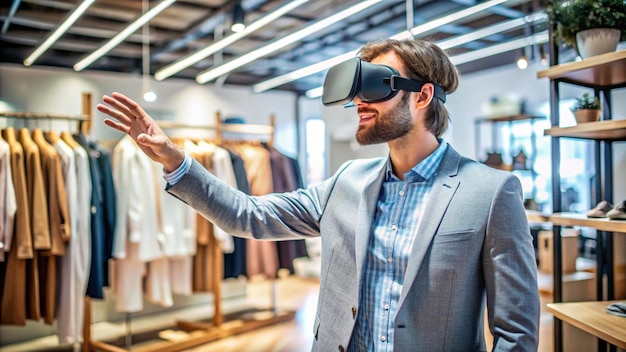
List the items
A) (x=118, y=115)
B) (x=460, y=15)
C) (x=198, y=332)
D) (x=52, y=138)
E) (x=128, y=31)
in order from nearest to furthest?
(x=118, y=115), (x=460, y=15), (x=52, y=138), (x=128, y=31), (x=198, y=332)

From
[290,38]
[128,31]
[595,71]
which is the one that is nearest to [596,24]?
[595,71]

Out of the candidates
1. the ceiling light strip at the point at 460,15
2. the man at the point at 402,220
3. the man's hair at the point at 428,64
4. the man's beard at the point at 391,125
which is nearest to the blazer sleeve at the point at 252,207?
the man at the point at 402,220

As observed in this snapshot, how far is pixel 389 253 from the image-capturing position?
1.38 meters

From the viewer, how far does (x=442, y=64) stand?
149cm

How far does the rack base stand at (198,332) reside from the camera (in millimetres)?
3994

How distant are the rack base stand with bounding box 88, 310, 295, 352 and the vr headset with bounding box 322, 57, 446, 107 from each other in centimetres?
321

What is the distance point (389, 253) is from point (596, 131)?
1027 mm

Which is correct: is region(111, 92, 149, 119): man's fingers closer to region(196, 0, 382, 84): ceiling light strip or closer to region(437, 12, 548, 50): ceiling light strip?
region(196, 0, 382, 84): ceiling light strip

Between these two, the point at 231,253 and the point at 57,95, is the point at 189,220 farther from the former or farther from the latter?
the point at 57,95

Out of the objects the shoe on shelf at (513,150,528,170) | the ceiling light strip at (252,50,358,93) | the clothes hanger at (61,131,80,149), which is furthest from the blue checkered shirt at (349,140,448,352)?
the shoe on shelf at (513,150,528,170)

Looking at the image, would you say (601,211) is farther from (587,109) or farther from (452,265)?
(452,265)

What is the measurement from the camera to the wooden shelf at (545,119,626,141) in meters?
1.72

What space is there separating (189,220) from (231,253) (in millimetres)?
512

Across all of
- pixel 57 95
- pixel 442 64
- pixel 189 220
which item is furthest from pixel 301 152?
pixel 442 64
